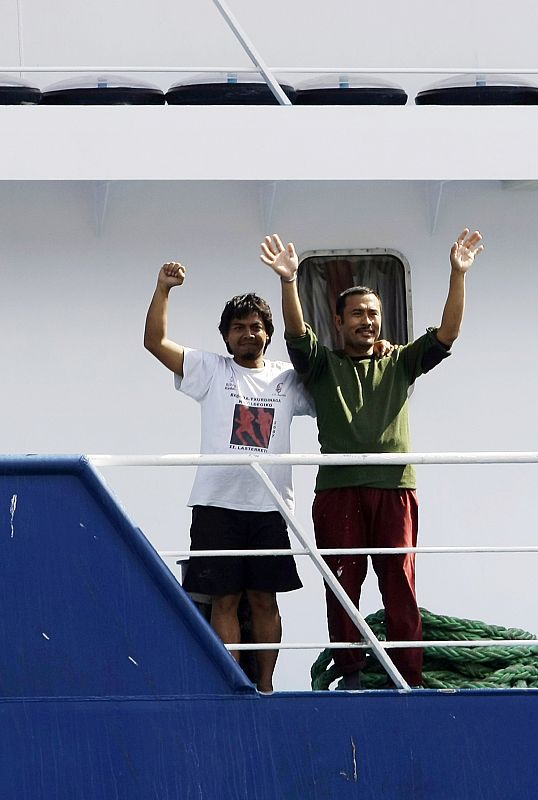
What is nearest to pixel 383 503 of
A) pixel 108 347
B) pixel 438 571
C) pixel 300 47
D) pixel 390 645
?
pixel 390 645

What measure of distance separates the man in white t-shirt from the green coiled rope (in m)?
0.36

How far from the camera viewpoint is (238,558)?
500 cm

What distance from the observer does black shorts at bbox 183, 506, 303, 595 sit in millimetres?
4984

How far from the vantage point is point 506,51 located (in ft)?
23.7

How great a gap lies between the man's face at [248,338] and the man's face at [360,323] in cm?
34

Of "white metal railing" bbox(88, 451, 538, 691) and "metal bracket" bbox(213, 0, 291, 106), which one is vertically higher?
"metal bracket" bbox(213, 0, 291, 106)

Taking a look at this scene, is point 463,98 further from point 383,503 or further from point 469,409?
point 383,503

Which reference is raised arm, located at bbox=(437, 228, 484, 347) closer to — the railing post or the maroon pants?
the maroon pants

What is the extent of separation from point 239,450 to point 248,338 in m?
0.46

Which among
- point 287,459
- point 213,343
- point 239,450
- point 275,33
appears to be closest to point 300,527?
point 287,459

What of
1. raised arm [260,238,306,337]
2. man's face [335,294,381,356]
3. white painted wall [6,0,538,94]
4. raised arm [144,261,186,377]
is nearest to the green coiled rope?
man's face [335,294,381,356]

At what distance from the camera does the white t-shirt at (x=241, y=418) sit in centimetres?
507

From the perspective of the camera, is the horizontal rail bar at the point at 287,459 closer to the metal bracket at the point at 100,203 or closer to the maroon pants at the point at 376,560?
the maroon pants at the point at 376,560

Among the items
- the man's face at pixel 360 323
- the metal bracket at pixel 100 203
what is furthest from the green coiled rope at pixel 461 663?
the metal bracket at pixel 100 203
